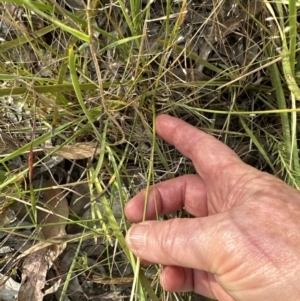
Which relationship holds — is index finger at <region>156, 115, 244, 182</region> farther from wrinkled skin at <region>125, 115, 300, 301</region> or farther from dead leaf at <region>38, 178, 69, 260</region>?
dead leaf at <region>38, 178, 69, 260</region>

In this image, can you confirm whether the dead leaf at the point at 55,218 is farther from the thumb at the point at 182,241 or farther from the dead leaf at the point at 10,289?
the thumb at the point at 182,241

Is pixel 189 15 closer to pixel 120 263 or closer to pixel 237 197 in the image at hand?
pixel 237 197

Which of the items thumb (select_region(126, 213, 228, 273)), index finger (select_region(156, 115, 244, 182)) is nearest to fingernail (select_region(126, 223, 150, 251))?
thumb (select_region(126, 213, 228, 273))

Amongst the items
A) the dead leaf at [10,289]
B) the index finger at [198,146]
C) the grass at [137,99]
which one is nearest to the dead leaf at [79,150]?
the grass at [137,99]

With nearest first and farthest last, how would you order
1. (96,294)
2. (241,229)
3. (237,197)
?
(241,229) < (237,197) < (96,294)

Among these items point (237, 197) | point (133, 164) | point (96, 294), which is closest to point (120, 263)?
point (96, 294)

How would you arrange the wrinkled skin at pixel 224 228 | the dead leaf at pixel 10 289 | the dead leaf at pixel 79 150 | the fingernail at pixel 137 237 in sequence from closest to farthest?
the wrinkled skin at pixel 224 228, the fingernail at pixel 137 237, the dead leaf at pixel 79 150, the dead leaf at pixel 10 289
